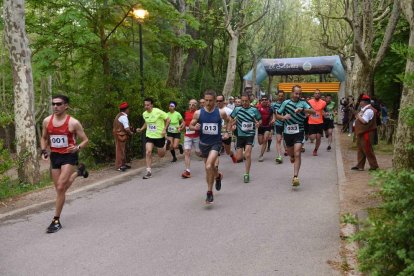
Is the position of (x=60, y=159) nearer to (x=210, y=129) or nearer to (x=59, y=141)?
(x=59, y=141)

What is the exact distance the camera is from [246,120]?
9.87 meters

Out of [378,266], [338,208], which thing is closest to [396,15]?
[338,208]

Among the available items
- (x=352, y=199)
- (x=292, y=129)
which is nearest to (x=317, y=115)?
(x=292, y=129)

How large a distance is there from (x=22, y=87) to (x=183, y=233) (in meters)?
6.19

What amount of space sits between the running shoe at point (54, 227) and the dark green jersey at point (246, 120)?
15.5ft

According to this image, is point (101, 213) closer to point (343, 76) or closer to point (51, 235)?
point (51, 235)

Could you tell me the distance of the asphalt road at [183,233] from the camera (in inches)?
195

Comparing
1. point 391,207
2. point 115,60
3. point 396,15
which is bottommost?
point 391,207

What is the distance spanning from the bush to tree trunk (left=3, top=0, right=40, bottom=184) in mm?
8779

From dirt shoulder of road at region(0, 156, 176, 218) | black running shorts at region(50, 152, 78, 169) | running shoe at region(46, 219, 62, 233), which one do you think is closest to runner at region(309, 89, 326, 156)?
dirt shoulder of road at region(0, 156, 176, 218)

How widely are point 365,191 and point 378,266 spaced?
200 inches

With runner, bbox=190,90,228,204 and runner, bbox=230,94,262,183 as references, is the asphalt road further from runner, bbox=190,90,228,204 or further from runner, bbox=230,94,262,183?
runner, bbox=190,90,228,204

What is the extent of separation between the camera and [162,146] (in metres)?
11.3

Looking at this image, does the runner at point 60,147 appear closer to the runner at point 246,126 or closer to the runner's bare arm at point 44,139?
the runner's bare arm at point 44,139
